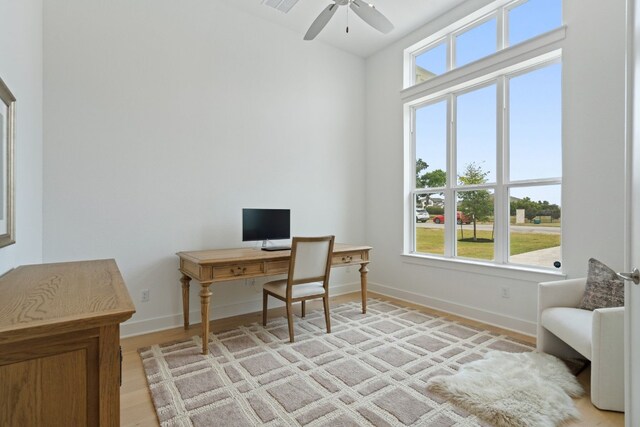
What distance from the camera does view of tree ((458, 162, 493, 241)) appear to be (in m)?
3.47

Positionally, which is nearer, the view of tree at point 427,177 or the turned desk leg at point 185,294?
the turned desk leg at point 185,294

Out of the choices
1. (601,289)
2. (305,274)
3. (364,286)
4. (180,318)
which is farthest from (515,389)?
(180,318)

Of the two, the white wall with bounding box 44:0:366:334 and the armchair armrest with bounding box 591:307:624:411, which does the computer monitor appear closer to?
the white wall with bounding box 44:0:366:334

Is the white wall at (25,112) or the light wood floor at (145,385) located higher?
the white wall at (25,112)

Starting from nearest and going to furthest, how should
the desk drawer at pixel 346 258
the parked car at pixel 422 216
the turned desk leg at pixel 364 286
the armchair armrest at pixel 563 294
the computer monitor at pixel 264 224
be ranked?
the armchair armrest at pixel 563 294 < the computer monitor at pixel 264 224 < the desk drawer at pixel 346 258 < the turned desk leg at pixel 364 286 < the parked car at pixel 422 216

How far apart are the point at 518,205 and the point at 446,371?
6.12ft

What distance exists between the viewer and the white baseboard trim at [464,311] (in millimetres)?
2996

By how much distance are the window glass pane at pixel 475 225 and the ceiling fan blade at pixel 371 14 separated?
1.97 meters

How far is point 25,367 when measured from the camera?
0.87m

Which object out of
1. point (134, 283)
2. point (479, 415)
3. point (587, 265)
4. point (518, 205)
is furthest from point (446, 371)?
point (134, 283)

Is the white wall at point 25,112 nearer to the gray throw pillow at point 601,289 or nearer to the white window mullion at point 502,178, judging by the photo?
the gray throw pillow at point 601,289

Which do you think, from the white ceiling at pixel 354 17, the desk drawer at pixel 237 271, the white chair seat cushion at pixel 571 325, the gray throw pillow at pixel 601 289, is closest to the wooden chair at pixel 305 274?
the desk drawer at pixel 237 271

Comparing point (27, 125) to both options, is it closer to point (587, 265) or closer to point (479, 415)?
point (479, 415)

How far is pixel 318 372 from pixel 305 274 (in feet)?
2.89
